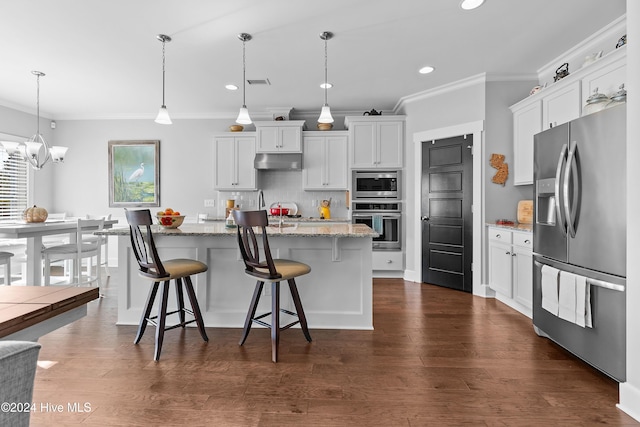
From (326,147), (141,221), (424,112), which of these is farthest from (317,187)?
(141,221)

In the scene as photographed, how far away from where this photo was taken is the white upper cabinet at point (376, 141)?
5.26 m

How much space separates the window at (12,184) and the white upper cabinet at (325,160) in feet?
15.0

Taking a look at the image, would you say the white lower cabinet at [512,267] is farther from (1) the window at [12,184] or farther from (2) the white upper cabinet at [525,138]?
(1) the window at [12,184]

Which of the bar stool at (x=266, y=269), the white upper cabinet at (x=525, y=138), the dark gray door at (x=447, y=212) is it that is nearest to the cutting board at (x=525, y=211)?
the white upper cabinet at (x=525, y=138)

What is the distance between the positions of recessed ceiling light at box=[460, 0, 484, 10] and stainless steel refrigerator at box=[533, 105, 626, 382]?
3.81 ft

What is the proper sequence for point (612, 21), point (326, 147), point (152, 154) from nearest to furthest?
point (612, 21)
point (326, 147)
point (152, 154)

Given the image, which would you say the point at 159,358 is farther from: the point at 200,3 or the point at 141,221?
the point at 200,3

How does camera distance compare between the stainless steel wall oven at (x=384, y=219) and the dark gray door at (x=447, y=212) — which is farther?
the stainless steel wall oven at (x=384, y=219)

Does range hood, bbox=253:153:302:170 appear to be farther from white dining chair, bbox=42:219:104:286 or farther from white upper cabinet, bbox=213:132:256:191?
white dining chair, bbox=42:219:104:286

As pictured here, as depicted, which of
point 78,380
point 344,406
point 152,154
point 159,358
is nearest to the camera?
point 344,406

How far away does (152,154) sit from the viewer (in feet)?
19.9

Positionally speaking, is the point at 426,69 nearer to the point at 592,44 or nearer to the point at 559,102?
the point at 559,102

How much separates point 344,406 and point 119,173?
583 centimetres

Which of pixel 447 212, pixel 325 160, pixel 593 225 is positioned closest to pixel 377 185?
pixel 325 160
